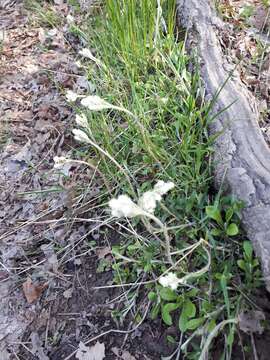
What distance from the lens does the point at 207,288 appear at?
1.64 m

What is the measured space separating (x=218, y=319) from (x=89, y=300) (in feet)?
2.07

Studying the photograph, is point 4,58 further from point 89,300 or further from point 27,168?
point 89,300

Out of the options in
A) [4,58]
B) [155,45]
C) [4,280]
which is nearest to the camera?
[4,280]

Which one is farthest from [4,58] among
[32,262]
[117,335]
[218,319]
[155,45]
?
[218,319]

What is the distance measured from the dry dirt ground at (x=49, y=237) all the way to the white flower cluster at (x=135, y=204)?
72 centimetres

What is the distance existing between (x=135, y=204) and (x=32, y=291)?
3.51ft

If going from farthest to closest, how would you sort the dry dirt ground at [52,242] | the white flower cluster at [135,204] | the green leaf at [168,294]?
the dry dirt ground at [52,242], the green leaf at [168,294], the white flower cluster at [135,204]

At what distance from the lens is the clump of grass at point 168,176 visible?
158 centimetres

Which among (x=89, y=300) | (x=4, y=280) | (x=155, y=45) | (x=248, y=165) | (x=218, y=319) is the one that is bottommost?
(x=4, y=280)

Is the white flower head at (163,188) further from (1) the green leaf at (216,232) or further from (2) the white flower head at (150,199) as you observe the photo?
(1) the green leaf at (216,232)

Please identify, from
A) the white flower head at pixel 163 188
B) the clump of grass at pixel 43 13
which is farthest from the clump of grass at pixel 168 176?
the clump of grass at pixel 43 13

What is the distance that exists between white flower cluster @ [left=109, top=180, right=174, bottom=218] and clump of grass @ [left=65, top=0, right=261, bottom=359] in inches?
11.2

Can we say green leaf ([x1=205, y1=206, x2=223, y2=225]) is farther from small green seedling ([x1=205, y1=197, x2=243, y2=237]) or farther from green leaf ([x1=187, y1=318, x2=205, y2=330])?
green leaf ([x1=187, y1=318, x2=205, y2=330])

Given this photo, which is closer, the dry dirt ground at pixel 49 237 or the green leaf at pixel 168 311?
the green leaf at pixel 168 311
